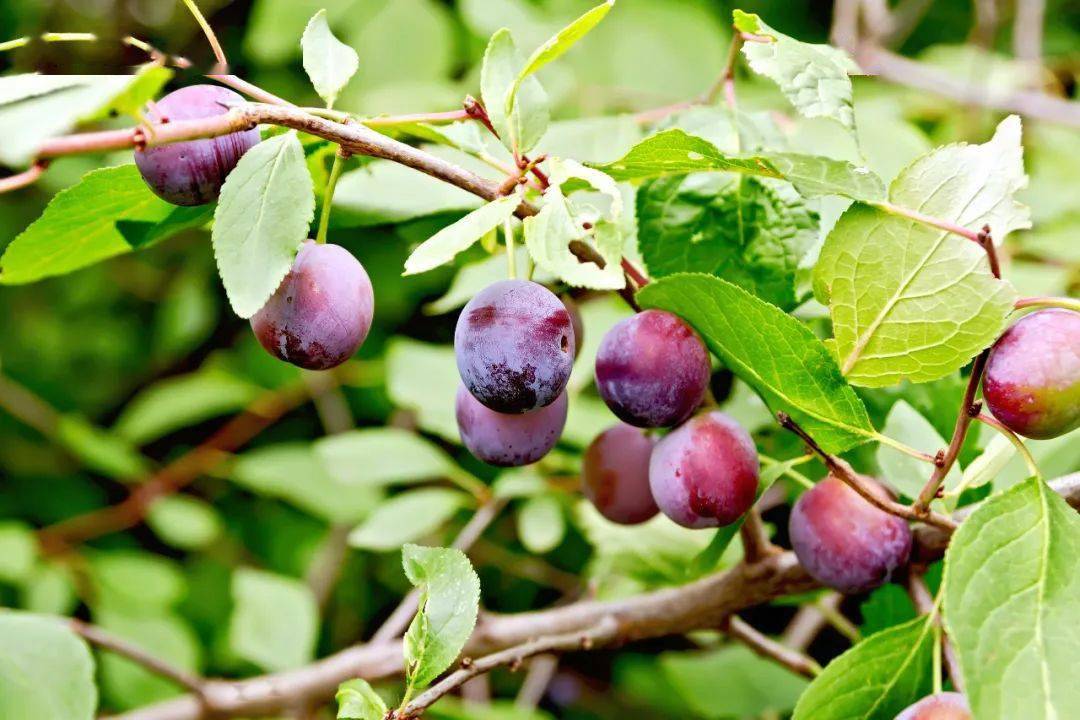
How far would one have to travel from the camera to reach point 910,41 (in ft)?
7.64

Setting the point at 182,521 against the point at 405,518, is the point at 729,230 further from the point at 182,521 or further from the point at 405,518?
the point at 182,521

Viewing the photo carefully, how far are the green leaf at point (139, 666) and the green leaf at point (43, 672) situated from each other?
796mm

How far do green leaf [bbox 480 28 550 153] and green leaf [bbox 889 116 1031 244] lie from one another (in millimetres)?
220

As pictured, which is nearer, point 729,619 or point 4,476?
point 729,619

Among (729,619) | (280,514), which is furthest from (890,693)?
(280,514)

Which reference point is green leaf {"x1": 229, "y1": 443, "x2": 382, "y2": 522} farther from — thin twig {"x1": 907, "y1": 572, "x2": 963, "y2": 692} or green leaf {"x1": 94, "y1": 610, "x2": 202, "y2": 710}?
thin twig {"x1": 907, "y1": 572, "x2": 963, "y2": 692}

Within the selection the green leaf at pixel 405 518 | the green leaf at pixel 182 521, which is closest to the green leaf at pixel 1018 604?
the green leaf at pixel 405 518

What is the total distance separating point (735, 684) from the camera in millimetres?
1131

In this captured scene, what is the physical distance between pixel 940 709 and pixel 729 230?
0.35 m

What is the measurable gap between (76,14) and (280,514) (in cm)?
114

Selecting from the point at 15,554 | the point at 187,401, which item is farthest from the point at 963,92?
the point at 15,554

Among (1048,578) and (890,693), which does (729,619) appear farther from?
(1048,578)

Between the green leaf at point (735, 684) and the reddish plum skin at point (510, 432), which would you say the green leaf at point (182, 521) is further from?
the reddish plum skin at point (510, 432)

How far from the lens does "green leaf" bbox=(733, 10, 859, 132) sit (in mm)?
601
